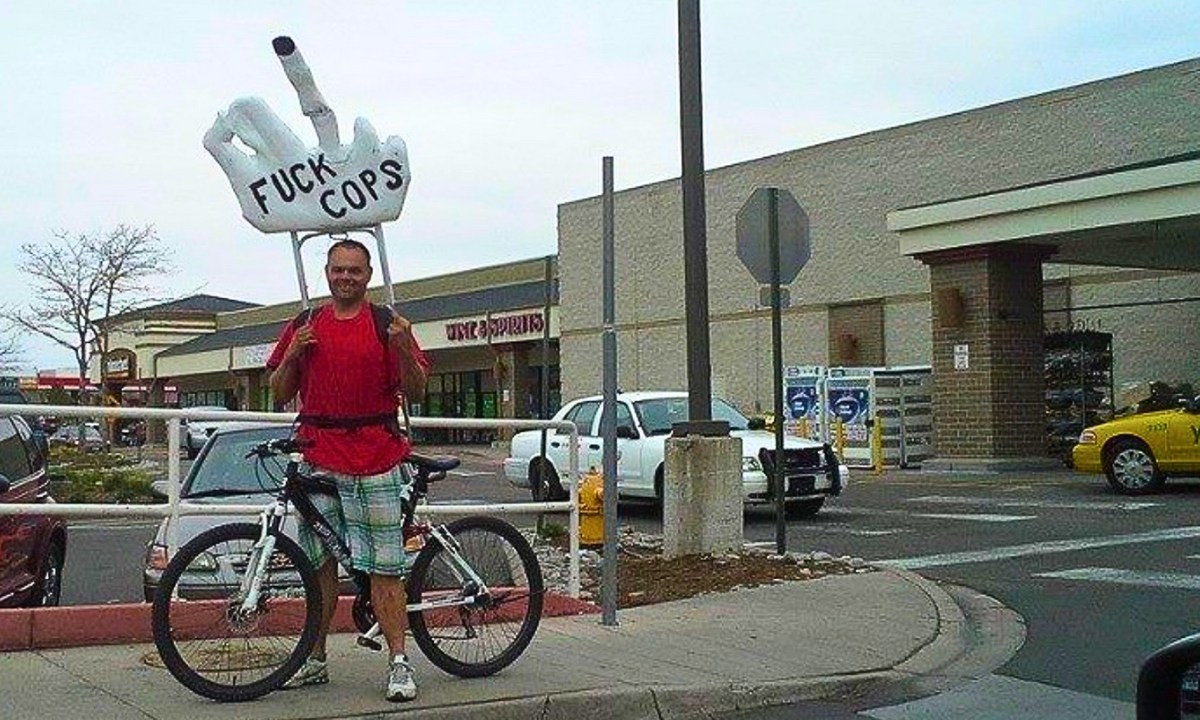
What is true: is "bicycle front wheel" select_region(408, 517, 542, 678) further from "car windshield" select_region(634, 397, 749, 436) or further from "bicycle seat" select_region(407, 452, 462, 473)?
"car windshield" select_region(634, 397, 749, 436)

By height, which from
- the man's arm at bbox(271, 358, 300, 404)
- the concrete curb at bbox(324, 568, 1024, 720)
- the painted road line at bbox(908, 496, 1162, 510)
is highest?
the man's arm at bbox(271, 358, 300, 404)

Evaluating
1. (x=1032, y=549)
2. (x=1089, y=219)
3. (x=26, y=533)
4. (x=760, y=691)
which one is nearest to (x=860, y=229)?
(x=1089, y=219)

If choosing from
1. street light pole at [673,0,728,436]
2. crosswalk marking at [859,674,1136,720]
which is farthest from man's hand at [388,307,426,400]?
street light pole at [673,0,728,436]

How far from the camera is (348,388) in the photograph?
6406mm

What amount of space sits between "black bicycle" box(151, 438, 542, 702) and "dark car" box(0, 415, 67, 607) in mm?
2402

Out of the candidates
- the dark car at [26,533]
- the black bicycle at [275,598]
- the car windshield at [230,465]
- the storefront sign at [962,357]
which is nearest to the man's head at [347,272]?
the black bicycle at [275,598]

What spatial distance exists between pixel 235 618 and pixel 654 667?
2.30 meters

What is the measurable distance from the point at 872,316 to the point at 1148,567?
22916mm

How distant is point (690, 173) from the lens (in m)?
12.3

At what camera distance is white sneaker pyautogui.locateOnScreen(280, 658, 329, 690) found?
22.0 ft

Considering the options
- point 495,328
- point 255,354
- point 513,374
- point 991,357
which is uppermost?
point 495,328

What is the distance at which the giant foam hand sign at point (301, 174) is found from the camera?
8.30 metres

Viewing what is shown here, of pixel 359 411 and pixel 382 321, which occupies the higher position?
pixel 382 321

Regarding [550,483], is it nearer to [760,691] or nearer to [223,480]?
[223,480]
